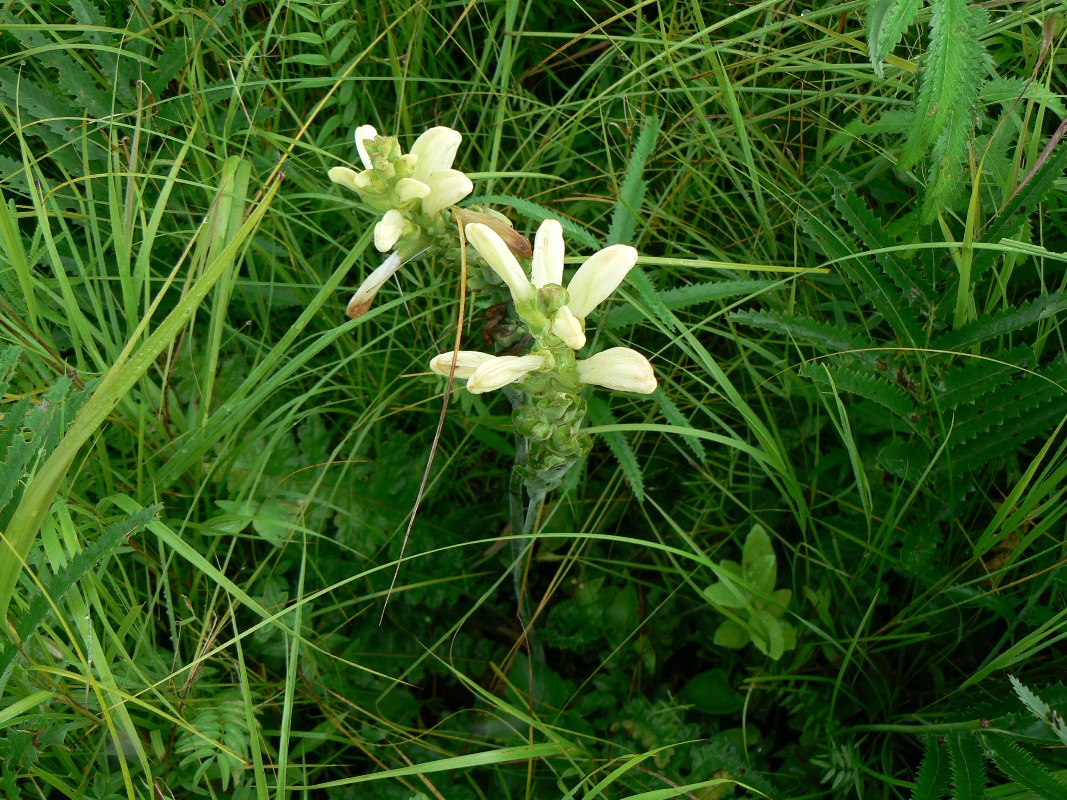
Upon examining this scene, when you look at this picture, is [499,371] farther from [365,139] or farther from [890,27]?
[890,27]

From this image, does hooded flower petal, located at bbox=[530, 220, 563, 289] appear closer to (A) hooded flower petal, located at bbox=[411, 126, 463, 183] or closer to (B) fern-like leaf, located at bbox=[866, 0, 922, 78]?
(A) hooded flower petal, located at bbox=[411, 126, 463, 183]

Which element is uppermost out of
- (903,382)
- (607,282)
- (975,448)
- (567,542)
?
(607,282)

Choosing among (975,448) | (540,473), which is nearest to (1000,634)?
(975,448)

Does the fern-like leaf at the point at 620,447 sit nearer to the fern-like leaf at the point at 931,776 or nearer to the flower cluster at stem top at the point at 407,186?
the flower cluster at stem top at the point at 407,186

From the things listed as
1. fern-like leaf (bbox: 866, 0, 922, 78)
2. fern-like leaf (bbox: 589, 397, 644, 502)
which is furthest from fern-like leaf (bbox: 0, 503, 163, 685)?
fern-like leaf (bbox: 866, 0, 922, 78)

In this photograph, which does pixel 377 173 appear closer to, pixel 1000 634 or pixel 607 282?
pixel 607 282

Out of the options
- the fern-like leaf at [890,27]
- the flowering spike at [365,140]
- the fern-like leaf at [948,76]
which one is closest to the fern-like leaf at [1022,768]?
the fern-like leaf at [948,76]

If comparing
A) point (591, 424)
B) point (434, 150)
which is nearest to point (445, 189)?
point (434, 150)
